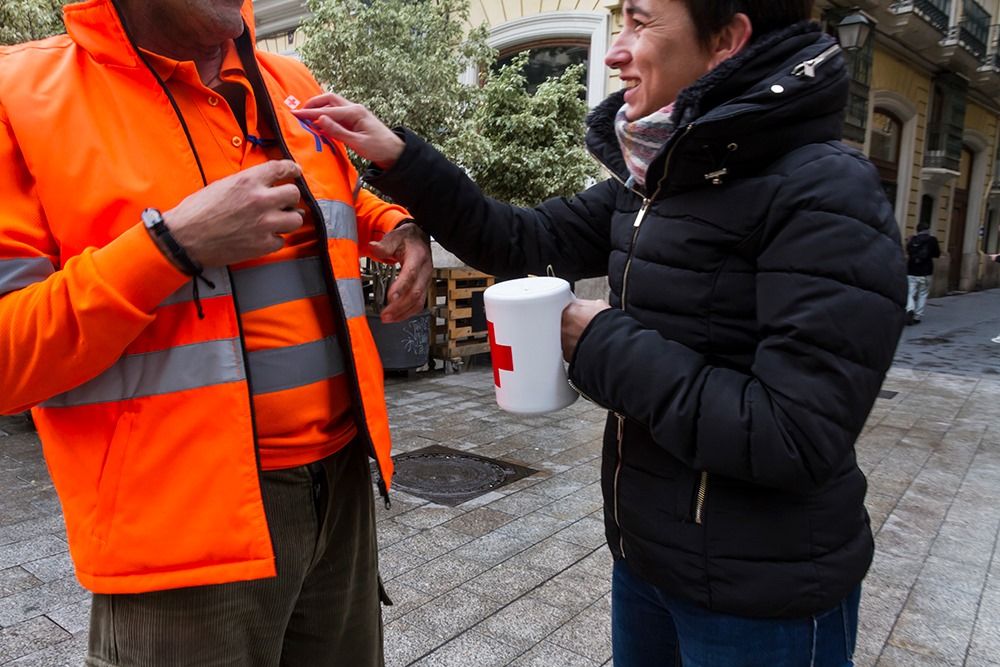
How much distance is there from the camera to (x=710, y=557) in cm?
131

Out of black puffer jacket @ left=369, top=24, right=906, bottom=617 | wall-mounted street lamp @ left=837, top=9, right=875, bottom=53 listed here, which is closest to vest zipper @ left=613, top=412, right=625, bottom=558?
black puffer jacket @ left=369, top=24, right=906, bottom=617

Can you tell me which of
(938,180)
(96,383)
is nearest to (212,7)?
(96,383)

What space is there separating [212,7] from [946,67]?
21.7 metres

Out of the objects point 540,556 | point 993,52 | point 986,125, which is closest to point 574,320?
point 540,556

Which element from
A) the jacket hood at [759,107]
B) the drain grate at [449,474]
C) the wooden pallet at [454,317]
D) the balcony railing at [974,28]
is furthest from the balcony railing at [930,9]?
the jacket hood at [759,107]

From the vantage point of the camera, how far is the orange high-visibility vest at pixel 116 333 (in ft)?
3.70

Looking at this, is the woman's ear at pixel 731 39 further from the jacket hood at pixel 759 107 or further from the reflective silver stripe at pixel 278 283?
the reflective silver stripe at pixel 278 283

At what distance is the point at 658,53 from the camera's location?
52.9 inches

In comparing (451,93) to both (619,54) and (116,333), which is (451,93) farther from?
(116,333)

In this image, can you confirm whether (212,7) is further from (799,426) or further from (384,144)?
(799,426)

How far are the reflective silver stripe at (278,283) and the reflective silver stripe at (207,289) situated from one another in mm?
57

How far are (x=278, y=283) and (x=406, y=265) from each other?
15.2 inches

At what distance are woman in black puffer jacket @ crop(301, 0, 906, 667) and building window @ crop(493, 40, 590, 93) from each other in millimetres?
10592

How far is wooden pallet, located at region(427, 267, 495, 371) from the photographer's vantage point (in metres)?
7.87
